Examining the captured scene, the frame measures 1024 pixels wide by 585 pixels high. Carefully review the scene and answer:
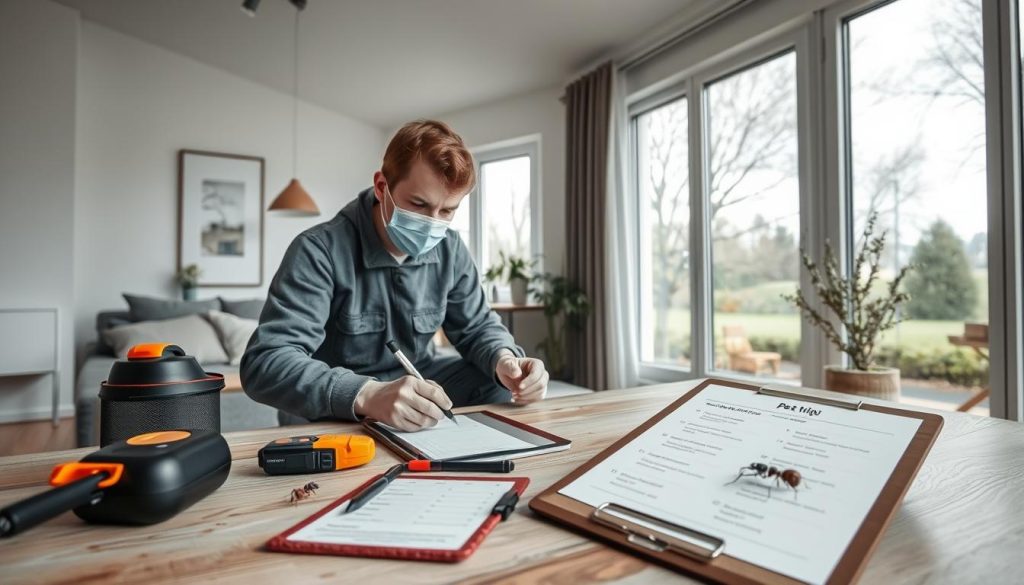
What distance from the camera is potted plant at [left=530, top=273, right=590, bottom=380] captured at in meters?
3.82

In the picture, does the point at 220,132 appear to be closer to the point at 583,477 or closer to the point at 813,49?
the point at 813,49

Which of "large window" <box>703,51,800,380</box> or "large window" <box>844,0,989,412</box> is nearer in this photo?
"large window" <box>844,0,989,412</box>

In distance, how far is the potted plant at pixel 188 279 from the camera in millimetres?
4621

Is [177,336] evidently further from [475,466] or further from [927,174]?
[927,174]

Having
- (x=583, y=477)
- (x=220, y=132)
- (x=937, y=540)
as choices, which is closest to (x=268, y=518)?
(x=583, y=477)

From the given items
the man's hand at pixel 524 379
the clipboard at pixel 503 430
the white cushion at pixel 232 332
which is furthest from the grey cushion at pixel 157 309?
the clipboard at pixel 503 430

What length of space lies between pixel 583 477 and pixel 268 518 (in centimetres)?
29

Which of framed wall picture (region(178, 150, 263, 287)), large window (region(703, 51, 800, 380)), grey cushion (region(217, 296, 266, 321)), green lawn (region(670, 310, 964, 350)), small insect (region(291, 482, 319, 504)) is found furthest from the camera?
framed wall picture (region(178, 150, 263, 287))

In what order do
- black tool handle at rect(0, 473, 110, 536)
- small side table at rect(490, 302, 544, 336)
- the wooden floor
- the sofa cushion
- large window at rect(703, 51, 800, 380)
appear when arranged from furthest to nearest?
1. small side table at rect(490, 302, 544, 336)
2. the sofa cushion
3. the wooden floor
4. large window at rect(703, 51, 800, 380)
5. black tool handle at rect(0, 473, 110, 536)

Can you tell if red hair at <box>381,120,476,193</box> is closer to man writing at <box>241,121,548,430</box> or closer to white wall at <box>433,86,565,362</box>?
man writing at <box>241,121,548,430</box>

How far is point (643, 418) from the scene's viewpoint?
922 mm

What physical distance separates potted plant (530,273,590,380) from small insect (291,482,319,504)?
3.22 meters

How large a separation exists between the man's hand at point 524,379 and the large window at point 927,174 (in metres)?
1.80

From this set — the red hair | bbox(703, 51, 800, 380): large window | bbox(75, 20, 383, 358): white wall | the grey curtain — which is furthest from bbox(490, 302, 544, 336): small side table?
the red hair
